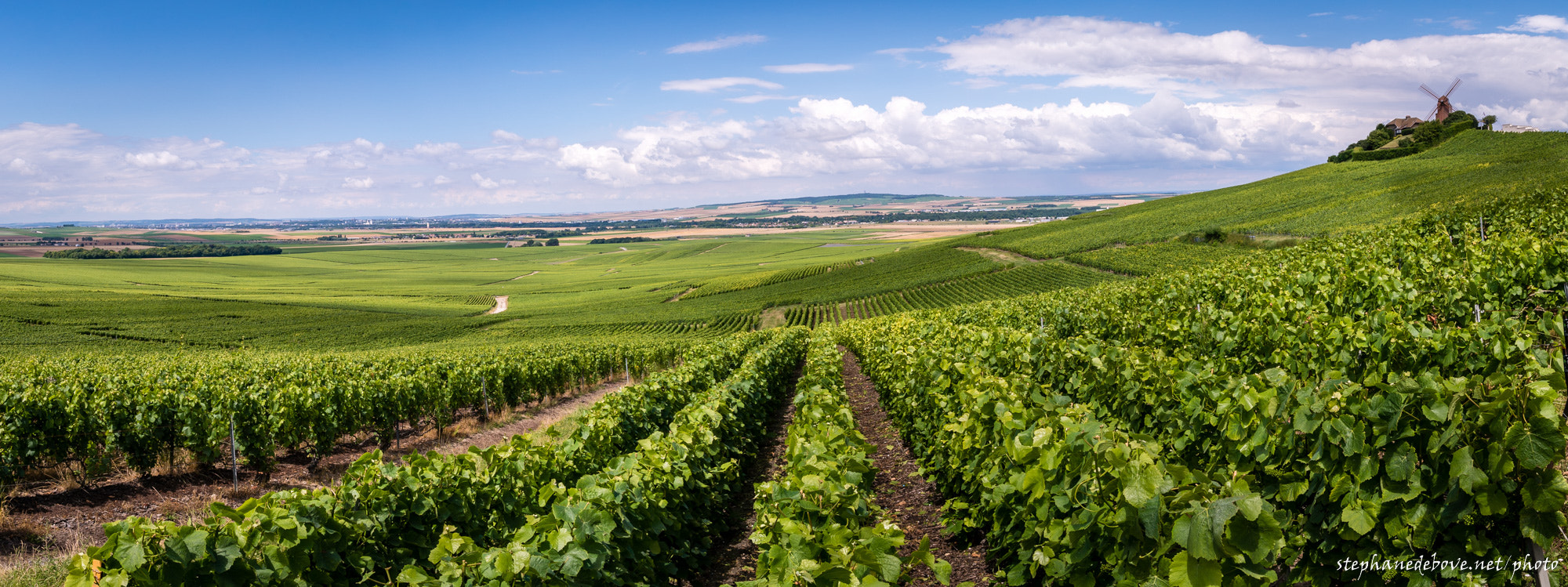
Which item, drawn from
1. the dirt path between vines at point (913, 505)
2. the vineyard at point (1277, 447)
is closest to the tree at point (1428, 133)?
the vineyard at point (1277, 447)

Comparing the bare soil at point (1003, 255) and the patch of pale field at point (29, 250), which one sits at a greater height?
the patch of pale field at point (29, 250)

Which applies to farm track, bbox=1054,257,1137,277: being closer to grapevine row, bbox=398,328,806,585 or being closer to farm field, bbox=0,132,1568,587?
farm field, bbox=0,132,1568,587

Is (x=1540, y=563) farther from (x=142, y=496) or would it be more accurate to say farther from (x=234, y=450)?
(x=142, y=496)

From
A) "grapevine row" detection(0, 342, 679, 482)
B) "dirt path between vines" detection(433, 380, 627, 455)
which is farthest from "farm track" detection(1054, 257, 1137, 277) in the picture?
"grapevine row" detection(0, 342, 679, 482)

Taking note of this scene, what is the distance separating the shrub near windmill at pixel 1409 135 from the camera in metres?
97.0

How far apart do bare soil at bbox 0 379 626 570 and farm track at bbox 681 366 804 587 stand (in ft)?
A: 8.45

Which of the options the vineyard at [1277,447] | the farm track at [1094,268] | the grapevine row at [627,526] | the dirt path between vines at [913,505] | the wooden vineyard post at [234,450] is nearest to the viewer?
the vineyard at [1277,447]

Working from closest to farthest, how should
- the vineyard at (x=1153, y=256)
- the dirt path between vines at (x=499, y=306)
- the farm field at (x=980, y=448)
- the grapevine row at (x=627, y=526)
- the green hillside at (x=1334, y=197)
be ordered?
the farm field at (x=980, y=448) → the grapevine row at (x=627, y=526) → the vineyard at (x=1153, y=256) → the green hillside at (x=1334, y=197) → the dirt path between vines at (x=499, y=306)

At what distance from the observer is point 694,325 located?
225 feet

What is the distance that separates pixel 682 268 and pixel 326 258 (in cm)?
8712

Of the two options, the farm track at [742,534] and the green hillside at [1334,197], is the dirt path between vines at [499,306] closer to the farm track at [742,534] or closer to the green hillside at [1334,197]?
the green hillside at [1334,197]

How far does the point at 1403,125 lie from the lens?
365 ft

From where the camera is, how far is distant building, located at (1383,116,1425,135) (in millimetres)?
108750

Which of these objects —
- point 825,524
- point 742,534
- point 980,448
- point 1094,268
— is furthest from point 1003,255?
point 825,524
